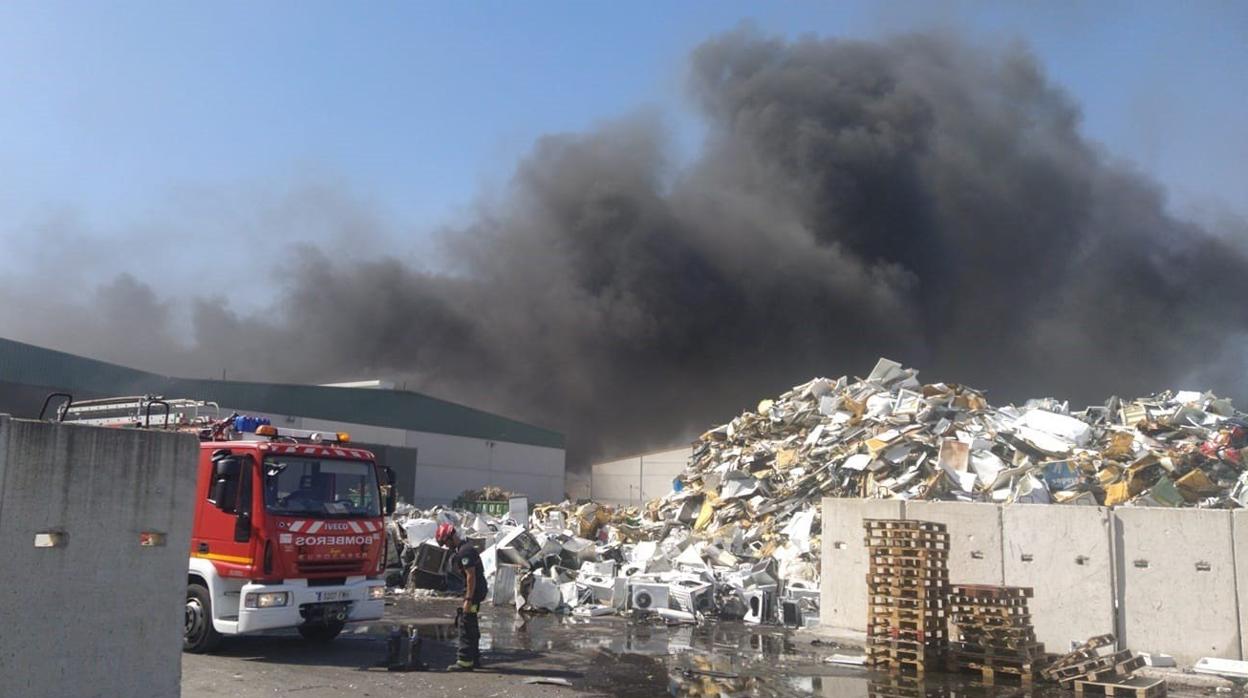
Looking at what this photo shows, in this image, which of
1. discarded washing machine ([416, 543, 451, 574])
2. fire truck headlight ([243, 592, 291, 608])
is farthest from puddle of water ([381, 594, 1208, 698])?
fire truck headlight ([243, 592, 291, 608])

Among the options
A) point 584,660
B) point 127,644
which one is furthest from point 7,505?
point 584,660

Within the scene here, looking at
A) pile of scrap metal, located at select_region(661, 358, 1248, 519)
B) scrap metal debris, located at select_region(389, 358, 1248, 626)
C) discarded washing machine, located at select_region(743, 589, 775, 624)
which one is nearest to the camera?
discarded washing machine, located at select_region(743, 589, 775, 624)

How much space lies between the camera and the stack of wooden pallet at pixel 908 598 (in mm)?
9664

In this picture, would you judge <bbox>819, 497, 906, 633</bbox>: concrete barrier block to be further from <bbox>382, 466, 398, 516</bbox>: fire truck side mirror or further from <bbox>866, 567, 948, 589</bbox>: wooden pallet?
<bbox>382, 466, 398, 516</bbox>: fire truck side mirror

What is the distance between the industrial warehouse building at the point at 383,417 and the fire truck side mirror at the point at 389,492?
20.5m

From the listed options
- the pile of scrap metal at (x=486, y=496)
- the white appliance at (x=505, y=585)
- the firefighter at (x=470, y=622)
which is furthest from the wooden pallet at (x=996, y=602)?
the pile of scrap metal at (x=486, y=496)

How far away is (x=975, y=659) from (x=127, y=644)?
7885 millimetres

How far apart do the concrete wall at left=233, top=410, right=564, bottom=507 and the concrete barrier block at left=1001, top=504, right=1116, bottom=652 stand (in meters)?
22.7

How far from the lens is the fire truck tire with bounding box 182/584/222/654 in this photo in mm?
8680

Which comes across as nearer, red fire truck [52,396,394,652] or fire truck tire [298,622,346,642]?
red fire truck [52,396,394,652]

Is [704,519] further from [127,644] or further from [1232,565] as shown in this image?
[127,644]

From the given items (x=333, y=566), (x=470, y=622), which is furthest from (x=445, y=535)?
(x=333, y=566)

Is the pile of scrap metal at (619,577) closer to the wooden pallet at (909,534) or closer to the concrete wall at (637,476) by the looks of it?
the wooden pallet at (909,534)

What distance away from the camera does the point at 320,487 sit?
9070 mm
